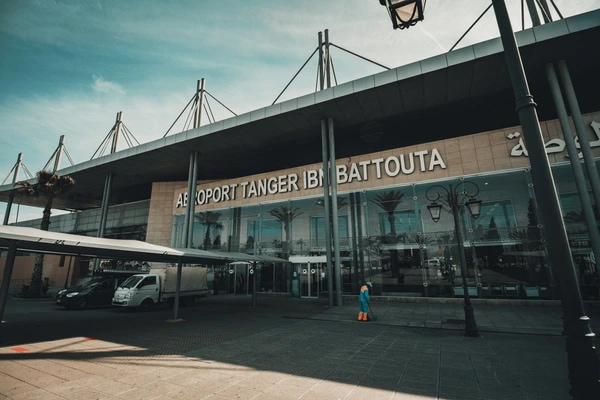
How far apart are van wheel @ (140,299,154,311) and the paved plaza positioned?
11.6 ft

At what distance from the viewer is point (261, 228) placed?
75.9 feet

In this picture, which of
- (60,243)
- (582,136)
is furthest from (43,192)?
(582,136)

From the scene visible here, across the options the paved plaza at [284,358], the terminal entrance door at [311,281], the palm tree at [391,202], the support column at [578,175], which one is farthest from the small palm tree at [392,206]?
the support column at [578,175]

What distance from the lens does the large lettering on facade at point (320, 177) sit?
1812 centimetres

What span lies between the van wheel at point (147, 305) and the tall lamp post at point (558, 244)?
59.0 feet

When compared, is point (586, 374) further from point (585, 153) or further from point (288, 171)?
point (288, 171)

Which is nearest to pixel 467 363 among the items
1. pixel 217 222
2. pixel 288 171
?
pixel 288 171

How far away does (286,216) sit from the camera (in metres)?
22.2

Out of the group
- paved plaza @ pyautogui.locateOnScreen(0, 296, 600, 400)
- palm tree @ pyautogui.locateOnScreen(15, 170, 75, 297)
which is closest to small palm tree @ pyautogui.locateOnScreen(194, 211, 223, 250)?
palm tree @ pyautogui.locateOnScreen(15, 170, 75, 297)

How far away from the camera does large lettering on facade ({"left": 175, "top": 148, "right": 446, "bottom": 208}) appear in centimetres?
1812

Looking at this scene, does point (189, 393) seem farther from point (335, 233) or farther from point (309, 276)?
point (309, 276)

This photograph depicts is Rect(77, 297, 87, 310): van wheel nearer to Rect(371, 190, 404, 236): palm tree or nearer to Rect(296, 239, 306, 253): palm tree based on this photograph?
Rect(296, 239, 306, 253): palm tree

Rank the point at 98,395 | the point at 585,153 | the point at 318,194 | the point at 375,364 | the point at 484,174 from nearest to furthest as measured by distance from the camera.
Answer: the point at 98,395
the point at 375,364
the point at 585,153
the point at 484,174
the point at 318,194

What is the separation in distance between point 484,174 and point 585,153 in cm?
449
